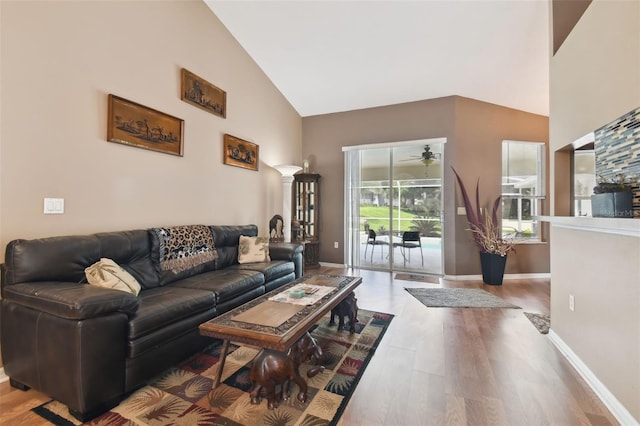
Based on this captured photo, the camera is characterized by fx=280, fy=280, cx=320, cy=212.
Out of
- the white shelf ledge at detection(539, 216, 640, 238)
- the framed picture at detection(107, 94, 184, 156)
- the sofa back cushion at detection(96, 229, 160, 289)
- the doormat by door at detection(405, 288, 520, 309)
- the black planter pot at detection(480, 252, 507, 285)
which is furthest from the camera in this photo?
the black planter pot at detection(480, 252, 507, 285)

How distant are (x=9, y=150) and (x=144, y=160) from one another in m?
0.97

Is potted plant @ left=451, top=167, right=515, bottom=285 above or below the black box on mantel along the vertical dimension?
below

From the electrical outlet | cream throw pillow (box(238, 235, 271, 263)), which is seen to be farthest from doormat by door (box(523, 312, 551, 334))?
cream throw pillow (box(238, 235, 271, 263))

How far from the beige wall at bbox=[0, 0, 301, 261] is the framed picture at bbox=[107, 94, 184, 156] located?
67mm

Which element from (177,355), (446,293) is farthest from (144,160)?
(446,293)

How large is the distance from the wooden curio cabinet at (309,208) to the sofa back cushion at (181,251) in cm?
238

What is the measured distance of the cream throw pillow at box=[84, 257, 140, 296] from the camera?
1.88m

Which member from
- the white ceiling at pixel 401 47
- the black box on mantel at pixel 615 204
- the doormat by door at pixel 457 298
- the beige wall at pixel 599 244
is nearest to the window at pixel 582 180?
the beige wall at pixel 599 244

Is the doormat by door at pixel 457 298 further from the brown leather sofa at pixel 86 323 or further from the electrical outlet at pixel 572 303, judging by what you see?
the brown leather sofa at pixel 86 323

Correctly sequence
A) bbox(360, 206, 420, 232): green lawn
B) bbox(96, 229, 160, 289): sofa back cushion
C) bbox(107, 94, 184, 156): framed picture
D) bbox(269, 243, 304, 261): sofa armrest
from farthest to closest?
bbox(360, 206, 420, 232): green lawn
bbox(269, 243, 304, 261): sofa armrest
bbox(107, 94, 184, 156): framed picture
bbox(96, 229, 160, 289): sofa back cushion

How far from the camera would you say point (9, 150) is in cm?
190

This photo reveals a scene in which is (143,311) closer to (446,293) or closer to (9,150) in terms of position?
(9,150)

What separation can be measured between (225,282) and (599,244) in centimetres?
281

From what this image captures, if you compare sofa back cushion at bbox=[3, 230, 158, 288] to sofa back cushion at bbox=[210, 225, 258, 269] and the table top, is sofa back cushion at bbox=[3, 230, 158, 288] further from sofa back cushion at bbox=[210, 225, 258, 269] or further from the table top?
the table top
